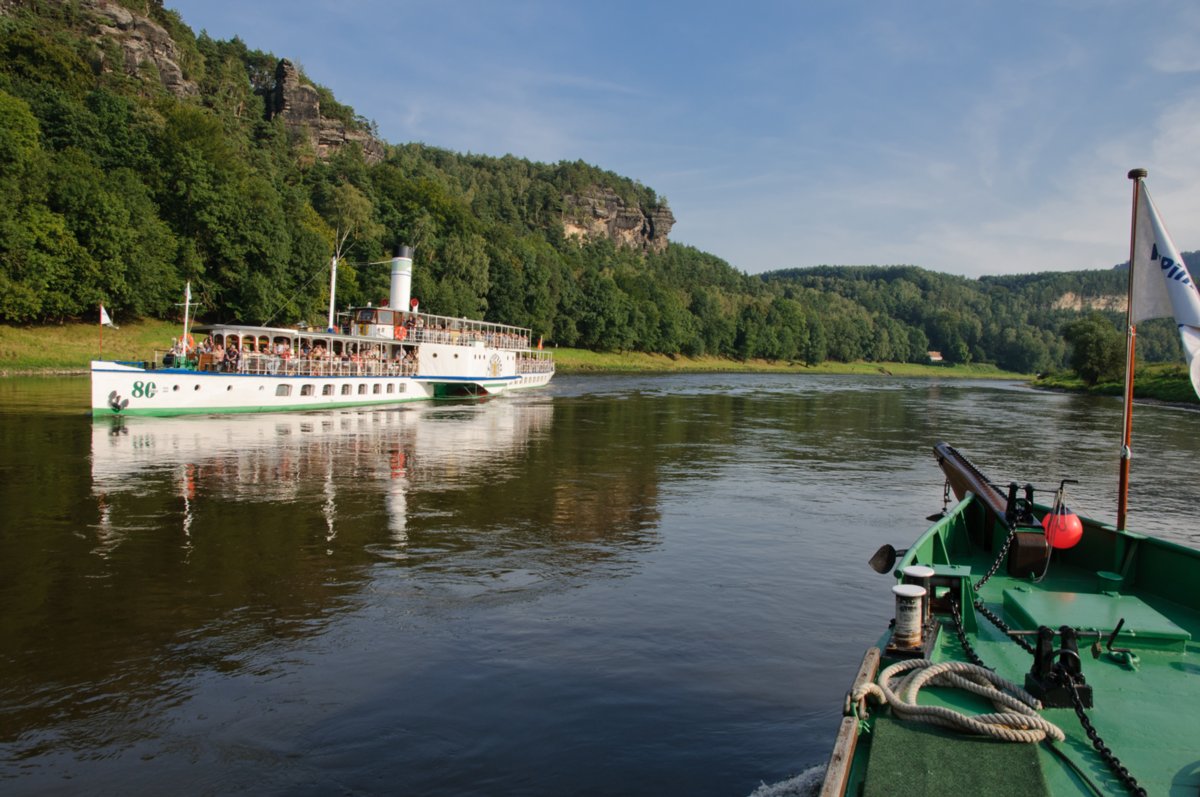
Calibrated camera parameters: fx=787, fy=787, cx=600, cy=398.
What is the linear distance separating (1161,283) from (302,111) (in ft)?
613

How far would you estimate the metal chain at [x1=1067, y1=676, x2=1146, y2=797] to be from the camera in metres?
5.39

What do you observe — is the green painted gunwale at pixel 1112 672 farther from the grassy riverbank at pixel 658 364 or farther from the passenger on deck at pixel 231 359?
the grassy riverbank at pixel 658 364

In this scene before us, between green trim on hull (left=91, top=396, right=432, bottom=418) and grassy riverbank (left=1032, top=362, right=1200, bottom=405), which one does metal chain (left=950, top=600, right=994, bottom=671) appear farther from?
grassy riverbank (left=1032, top=362, right=1200, bottom=405)

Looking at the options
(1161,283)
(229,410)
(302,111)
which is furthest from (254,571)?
(302,111)

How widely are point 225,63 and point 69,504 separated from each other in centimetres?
17793

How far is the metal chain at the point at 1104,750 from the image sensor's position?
5395 mm

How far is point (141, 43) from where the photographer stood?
133 m

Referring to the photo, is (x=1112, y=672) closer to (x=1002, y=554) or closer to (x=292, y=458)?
(x=1002, y=554)

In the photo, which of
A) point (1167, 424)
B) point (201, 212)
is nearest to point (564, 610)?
point (1167, 424)

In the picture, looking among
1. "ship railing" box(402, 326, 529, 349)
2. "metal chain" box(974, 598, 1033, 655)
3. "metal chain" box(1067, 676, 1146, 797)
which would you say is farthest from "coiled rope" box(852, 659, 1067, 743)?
"ship railing" box(402, 326, 529, 349)

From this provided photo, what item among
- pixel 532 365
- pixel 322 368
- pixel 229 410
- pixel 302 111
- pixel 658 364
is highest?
pixel 302 111

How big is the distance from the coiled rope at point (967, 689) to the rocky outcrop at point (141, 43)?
14835 cm

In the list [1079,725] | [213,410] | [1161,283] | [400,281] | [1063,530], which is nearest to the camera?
Result: [1079,725]

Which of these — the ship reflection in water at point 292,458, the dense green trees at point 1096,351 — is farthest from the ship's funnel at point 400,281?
the dense green trees at point 1096,351
